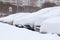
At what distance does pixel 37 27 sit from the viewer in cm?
987

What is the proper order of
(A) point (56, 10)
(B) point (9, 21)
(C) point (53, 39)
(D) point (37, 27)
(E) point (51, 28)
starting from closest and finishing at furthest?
(C) point (53, 39), (E) point (51, 28), (D) point (37, 27), (A) point (56, 10), (B) point (9, 21)

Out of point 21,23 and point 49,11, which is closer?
Result: point 21,23

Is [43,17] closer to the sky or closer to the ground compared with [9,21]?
closer to the sky

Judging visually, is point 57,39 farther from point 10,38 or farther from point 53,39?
point 10,38

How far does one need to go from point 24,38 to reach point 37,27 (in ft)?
17.9

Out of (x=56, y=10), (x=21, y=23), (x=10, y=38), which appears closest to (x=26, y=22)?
(x=21, y=23)

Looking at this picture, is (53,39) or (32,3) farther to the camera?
(32,3)

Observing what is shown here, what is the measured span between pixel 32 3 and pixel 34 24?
29140 mm

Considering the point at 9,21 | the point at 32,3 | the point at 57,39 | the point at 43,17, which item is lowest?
the point at 32,3

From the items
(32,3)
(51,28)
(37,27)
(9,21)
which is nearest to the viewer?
(51,28)

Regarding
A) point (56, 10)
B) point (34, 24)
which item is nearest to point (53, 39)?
point (34, 24)

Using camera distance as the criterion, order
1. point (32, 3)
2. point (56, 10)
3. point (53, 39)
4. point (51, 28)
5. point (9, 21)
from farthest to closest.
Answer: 1. point (32, 3)
2. point (9, 21)
3. point (56, 10)
4. point (51, 28)
5. point (53, 39)

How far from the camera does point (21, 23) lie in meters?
10.7

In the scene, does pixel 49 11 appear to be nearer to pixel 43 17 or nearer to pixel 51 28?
pixel 43 17
